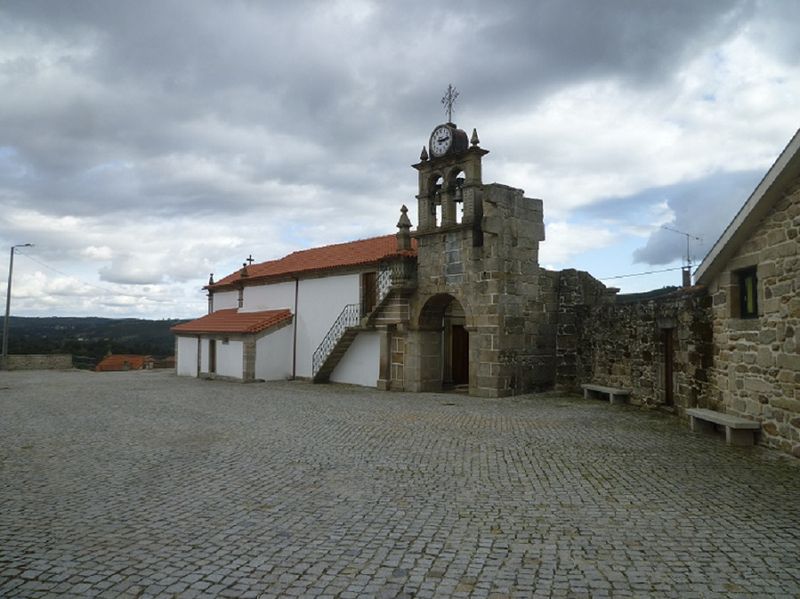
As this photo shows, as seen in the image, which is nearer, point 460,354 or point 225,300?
point 460,354

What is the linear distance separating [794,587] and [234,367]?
22.8 meters

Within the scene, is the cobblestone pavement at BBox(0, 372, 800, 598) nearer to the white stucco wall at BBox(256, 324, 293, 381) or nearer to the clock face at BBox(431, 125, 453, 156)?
the clock face at BBox(431, 125, 453, 156)

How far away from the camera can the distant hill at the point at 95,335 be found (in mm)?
62156

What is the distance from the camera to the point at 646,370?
14.8 metres

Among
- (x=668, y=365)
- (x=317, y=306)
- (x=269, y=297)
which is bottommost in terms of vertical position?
(x=668, y=365)

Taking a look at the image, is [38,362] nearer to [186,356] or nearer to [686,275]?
[186,356]

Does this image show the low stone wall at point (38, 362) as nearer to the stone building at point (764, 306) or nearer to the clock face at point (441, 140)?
the clock face at point (441, 140)

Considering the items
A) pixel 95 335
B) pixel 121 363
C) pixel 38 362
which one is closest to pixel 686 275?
pixel 38 362

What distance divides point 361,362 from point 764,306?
46.7 feet

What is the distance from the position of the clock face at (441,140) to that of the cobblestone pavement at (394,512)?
10040 mm

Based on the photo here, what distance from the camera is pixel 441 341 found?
1961cm

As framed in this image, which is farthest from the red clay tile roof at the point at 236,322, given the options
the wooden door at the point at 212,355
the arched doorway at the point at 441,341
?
the arched doorway at the point at 441,341

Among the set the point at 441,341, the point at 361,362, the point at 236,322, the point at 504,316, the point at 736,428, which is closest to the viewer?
the point at 736,428

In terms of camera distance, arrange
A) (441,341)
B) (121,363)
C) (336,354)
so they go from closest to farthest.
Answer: (441,341)
(336,354)
(121,363)
